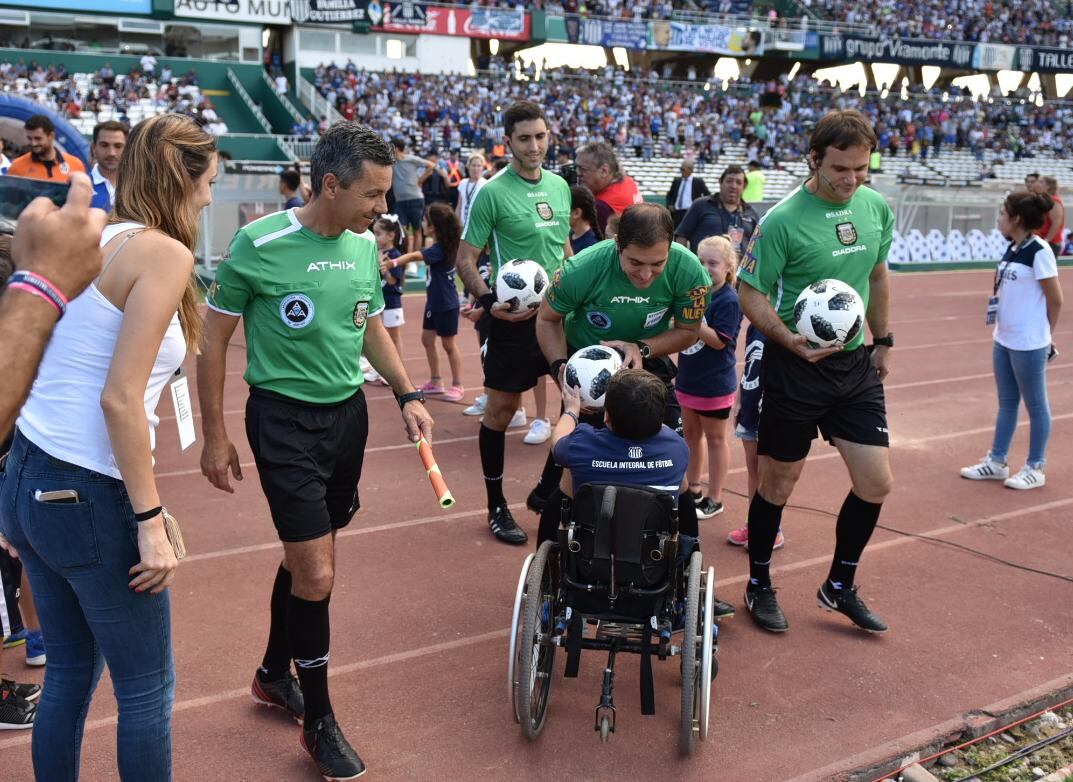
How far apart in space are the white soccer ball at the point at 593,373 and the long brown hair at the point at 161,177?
5.79ft

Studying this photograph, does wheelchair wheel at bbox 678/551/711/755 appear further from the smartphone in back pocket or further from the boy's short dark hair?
the smartphone in back pocket

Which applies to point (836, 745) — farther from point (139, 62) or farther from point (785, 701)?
point (139, 62)

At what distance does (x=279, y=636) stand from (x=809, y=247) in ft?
8.80

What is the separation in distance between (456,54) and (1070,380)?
113 feet

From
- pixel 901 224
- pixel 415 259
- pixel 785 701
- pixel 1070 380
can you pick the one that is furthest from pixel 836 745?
pixel 901 224

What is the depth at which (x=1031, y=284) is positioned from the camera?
21.7 feet

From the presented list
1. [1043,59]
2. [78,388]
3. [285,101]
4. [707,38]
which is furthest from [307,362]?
[1043,59]

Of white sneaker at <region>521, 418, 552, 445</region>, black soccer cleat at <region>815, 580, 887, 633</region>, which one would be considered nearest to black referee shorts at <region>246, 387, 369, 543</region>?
black soccer cleat at <region>815, 580, 887, 633</region>

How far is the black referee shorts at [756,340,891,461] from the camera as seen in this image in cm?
436

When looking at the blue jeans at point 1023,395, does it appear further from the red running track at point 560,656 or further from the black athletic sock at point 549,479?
the black athletic sock at point 549,479

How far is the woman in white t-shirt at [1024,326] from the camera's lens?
652cm

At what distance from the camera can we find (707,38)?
149ft

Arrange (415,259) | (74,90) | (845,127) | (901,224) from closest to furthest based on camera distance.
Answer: (845,127) → (415,259) → (901,224) → (74,90)

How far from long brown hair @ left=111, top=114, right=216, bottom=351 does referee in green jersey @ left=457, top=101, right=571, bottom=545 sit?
2925mm
